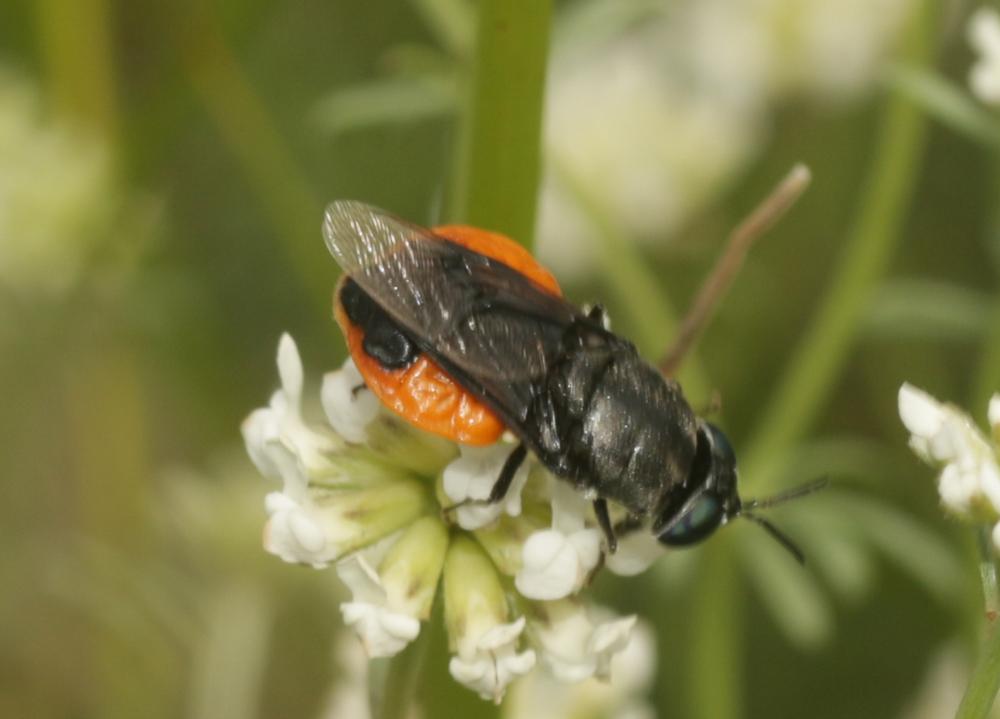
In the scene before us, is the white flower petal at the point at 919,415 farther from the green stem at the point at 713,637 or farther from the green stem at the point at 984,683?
the green stem at the point at 713,637

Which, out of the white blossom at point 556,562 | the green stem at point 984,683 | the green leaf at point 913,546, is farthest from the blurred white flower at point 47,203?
the green stem at point 984,683

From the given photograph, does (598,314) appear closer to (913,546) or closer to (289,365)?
(289,365)

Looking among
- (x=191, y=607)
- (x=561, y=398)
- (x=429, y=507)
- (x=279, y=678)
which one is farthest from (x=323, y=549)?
(x=279, y=678)

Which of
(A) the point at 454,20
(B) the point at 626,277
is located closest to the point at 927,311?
(B) the point at 626,277

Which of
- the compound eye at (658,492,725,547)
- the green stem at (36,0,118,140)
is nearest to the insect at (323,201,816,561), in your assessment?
the compound eye at (658,492,725,547)

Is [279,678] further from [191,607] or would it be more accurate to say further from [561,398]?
[561,398]
